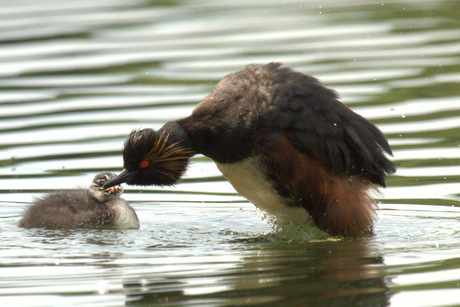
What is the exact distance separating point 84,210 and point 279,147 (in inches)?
85.7

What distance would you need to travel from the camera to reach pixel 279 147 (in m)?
8.70

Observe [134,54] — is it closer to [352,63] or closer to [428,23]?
[352,63]

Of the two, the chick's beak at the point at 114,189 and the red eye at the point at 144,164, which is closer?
the red eye at the point at 144,164

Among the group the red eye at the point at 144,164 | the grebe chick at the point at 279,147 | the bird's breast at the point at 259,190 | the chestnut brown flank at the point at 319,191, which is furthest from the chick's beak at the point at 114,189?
the chestnut brown flank at the point at 319,191

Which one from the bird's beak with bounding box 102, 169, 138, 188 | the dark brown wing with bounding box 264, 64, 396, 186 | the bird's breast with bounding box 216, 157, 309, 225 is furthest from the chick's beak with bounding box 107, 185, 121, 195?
the dark brown wing with bounding box 264, 64, 396, 186

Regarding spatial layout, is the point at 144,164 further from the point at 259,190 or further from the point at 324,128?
the point at 324,128

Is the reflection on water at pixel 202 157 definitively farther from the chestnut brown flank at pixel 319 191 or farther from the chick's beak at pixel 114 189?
the chick's beak at pixel 114 189

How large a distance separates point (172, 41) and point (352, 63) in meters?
3.54

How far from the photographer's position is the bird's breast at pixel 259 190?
8867 millimetres

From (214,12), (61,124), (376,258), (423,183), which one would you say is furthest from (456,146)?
(214,12)

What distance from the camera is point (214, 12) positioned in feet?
64.5

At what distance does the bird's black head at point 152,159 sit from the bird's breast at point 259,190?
465mm

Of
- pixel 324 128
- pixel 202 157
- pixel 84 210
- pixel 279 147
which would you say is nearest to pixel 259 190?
pixel 279 147

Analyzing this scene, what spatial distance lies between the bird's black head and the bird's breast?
1.53 ft
